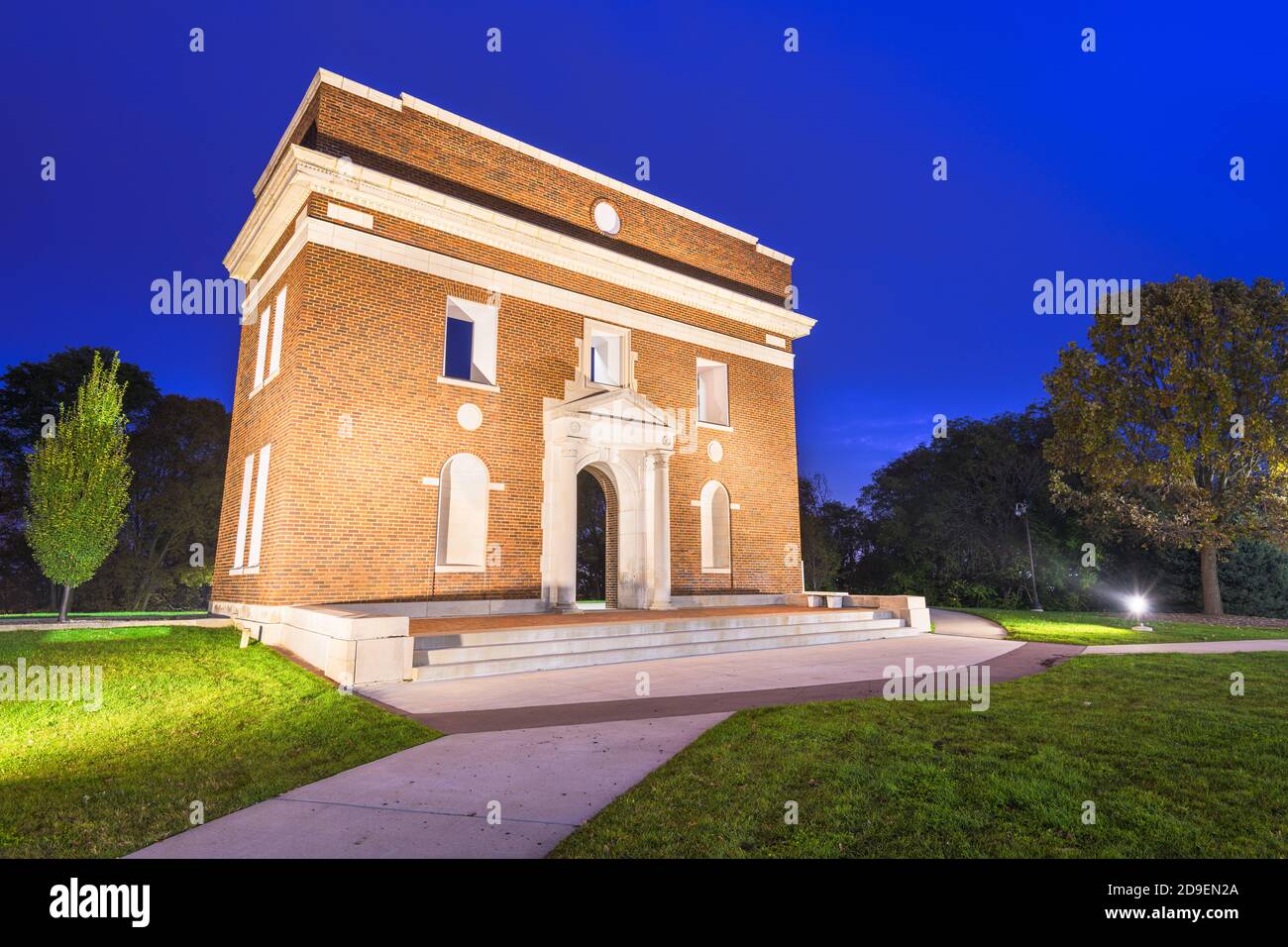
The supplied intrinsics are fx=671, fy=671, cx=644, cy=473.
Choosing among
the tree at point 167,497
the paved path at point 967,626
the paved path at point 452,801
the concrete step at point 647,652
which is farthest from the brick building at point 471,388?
the tree at point 167,497

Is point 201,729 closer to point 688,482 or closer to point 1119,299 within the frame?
point 688,482

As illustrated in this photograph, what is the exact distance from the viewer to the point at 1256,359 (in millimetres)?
21297

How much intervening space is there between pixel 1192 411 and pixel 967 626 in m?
11.1

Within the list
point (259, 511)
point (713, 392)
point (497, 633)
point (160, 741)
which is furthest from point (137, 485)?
point (160, 741)

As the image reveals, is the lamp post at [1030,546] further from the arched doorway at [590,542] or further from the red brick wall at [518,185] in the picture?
the arched doorway at [590,542]

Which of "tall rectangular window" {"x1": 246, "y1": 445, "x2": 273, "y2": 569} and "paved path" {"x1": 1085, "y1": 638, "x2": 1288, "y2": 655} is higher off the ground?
"tall rectangular window" {"x1": 246, "y1": 445, "x2": 273, "y2": 569}

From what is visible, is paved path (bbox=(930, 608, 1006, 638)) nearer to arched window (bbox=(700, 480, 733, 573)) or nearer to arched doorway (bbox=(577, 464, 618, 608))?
arched window (bbox=(700, 480, 733, 573))

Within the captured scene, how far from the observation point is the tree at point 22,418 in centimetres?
2986

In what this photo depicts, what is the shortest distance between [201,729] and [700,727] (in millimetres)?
5089

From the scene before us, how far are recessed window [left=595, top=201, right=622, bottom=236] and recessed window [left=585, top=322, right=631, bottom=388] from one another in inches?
109

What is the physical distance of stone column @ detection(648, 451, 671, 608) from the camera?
53.4ft

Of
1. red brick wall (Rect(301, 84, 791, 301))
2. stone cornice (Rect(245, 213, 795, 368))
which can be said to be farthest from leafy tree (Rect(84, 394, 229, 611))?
red brick wall (Rect(301, 84, 791, 301))

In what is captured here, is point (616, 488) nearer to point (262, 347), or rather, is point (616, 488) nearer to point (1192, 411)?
point (262, 347)
